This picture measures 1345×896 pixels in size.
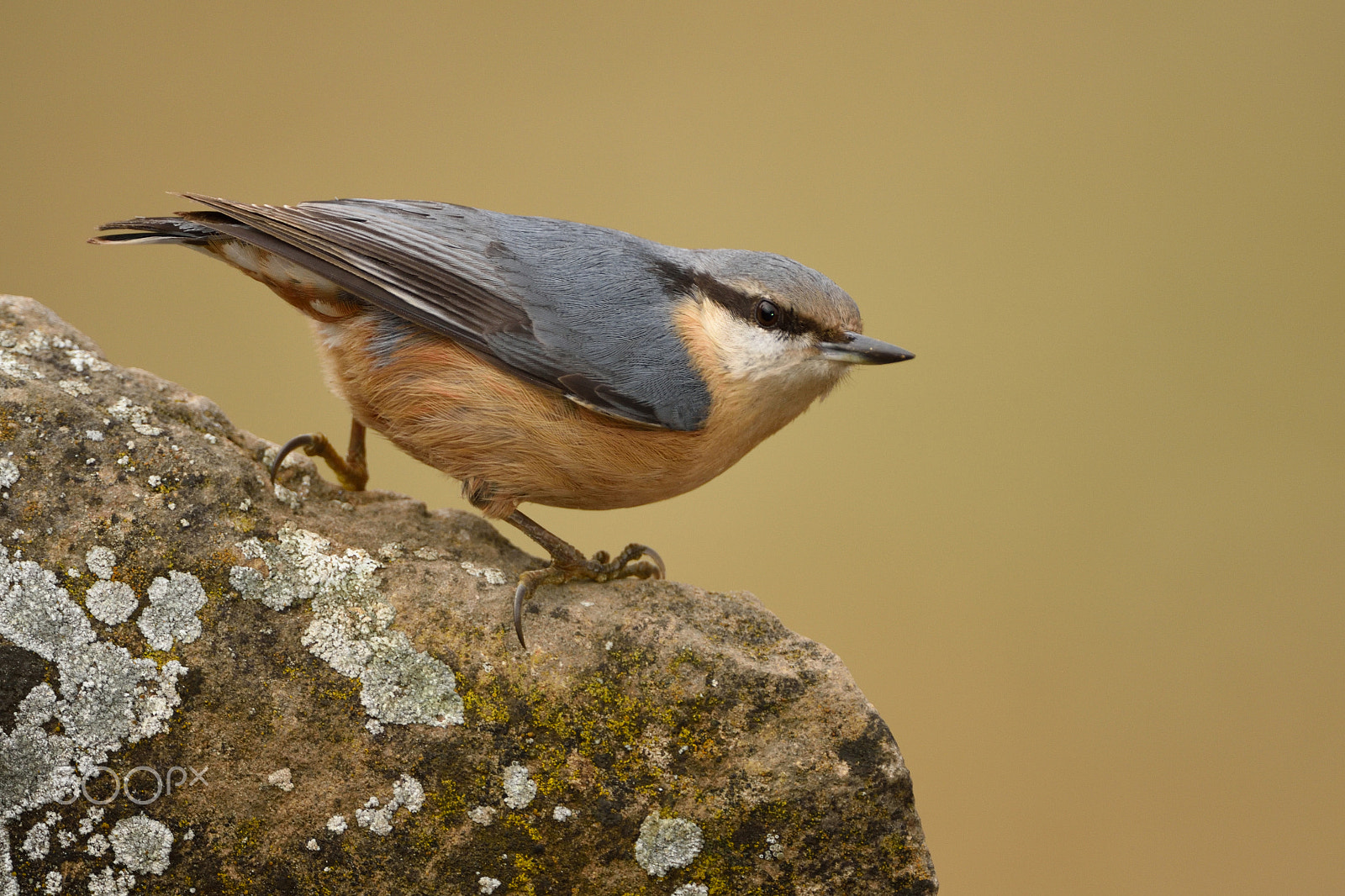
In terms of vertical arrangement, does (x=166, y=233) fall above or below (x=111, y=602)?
above

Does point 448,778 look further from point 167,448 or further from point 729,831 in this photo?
point 167,448

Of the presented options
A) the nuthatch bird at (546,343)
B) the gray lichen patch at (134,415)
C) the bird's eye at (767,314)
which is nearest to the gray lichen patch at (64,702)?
the gray lichen patch at (134,415)

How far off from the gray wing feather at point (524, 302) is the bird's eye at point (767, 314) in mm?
244

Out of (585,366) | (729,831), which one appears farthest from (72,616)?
(729,831)

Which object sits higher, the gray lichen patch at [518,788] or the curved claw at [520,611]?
the curved claw at [520,611]

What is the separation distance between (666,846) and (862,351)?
1.41 meters

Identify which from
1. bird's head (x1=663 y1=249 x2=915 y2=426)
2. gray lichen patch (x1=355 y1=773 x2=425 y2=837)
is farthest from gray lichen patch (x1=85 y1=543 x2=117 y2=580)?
bird's head (x1=663 y1=249 x2=915 y2=426)

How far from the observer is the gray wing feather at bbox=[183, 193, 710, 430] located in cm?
285

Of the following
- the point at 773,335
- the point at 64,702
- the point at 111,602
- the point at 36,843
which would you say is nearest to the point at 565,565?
the point at 773,335

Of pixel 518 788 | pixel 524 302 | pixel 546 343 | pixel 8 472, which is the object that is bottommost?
pixel 518 788

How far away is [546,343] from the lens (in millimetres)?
2869

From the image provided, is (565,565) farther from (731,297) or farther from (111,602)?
(111,602)

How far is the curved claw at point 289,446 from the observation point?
118 inches

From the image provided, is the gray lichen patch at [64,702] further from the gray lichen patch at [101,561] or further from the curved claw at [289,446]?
the curved claw at [289,446]
